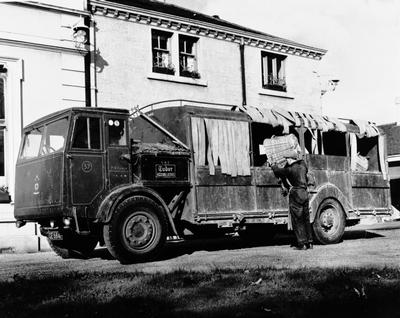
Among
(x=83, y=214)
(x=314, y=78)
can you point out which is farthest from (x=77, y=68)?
(x=314, y=78)

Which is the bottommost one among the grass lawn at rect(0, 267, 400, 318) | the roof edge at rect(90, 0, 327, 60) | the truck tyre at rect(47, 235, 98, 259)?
the grass lawn at rect(0, 267, 400, 318)

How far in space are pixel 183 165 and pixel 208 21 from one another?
11.6 metres

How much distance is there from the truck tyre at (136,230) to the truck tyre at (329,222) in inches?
146

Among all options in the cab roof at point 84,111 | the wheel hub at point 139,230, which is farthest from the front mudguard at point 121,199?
the cab roof at point 84,111

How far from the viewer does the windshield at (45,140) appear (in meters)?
9.42

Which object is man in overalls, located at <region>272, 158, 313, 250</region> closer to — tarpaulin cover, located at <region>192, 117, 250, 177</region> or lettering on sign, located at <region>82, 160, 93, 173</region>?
tarpaulin cover, located at <region>192, 117, 250, 177</region>


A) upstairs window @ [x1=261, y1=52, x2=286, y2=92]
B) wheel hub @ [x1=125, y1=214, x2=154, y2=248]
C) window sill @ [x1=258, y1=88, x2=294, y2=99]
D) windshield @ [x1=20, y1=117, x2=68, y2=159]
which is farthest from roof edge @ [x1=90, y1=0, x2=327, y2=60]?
wheel hub @ [x1=125, y1=214, x2=154, y2=248]

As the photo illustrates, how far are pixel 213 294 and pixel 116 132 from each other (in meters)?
4.90

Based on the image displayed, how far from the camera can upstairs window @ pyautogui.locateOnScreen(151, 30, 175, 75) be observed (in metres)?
18.3

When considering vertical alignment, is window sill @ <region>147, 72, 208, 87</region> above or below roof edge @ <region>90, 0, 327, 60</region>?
below

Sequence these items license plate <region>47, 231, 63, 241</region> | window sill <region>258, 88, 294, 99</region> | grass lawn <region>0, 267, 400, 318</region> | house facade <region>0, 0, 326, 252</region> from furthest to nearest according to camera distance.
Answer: window sill <region>258, 88, 294, 99</region>, house facade <region>0, 0, 326, 252</region>, license plate <region>47, 231, 63, 241</region>, grass lawn <region>0, 267, 400, 318</region>

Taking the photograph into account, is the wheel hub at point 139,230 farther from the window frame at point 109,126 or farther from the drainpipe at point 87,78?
the drainpipe at point 87,78

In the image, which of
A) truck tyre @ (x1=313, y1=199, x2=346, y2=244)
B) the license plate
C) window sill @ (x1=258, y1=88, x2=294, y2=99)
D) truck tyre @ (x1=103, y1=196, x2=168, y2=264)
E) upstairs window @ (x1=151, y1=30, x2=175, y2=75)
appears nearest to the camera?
truck tyre @ (x1=103, y1=196, x2=168, y2=264)

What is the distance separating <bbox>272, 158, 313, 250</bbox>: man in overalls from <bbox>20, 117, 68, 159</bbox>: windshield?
419 centimetres
